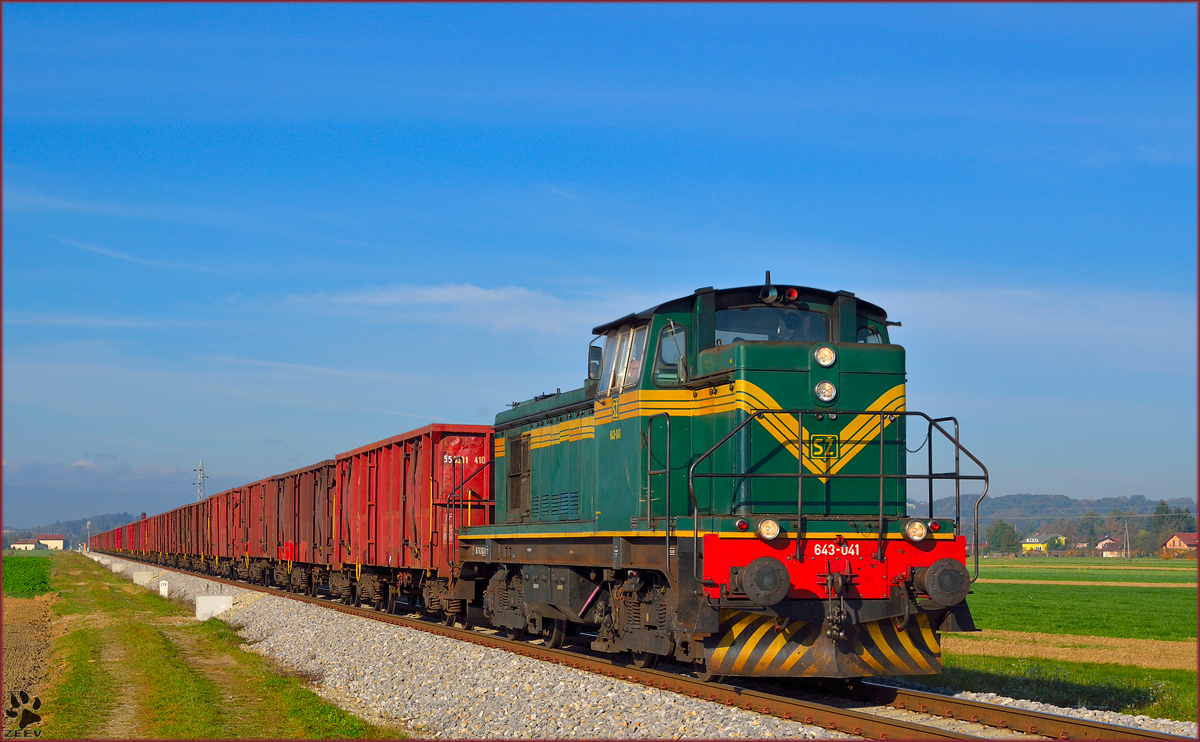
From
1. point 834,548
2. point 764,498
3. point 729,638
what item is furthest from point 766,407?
point 729,638

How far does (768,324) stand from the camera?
10945mm

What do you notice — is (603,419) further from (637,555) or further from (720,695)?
(720,695)

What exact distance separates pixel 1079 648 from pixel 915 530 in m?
14.3

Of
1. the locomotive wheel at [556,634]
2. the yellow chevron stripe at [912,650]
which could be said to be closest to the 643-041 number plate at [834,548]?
the yellow chevron stripe at [912,650]

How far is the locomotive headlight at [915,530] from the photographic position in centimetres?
1002

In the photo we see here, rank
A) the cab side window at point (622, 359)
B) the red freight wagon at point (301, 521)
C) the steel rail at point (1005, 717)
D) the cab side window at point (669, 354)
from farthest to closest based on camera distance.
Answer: the red freight wagon at point (301, 521), the cab side window at point (622, 359), the cab side window at point (669, 354), the steel rail at point (1005, 717)

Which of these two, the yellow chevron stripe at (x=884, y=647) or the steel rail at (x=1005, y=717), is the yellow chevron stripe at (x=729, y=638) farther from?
the steel rail at (x=1005, y=717)

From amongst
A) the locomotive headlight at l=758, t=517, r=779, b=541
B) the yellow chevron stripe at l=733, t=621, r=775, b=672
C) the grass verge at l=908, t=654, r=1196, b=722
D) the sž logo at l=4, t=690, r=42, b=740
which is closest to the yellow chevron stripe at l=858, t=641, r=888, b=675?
the yellow chevron stripe at l=733, t=621, r=775, b=672

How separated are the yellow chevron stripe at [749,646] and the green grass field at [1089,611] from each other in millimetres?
14166

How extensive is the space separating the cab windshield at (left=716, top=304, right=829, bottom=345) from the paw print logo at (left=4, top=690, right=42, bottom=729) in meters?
8.87

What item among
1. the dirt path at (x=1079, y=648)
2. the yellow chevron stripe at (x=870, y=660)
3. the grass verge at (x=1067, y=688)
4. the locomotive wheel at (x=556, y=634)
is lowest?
the dirt path at (x=1079, y=648)

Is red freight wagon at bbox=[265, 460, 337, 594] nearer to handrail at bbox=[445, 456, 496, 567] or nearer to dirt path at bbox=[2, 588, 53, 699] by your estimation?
dirt path at bbox=[2, 588, 53, 699]

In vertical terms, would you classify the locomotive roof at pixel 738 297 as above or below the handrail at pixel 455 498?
above

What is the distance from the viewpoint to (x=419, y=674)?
12.8 metres
